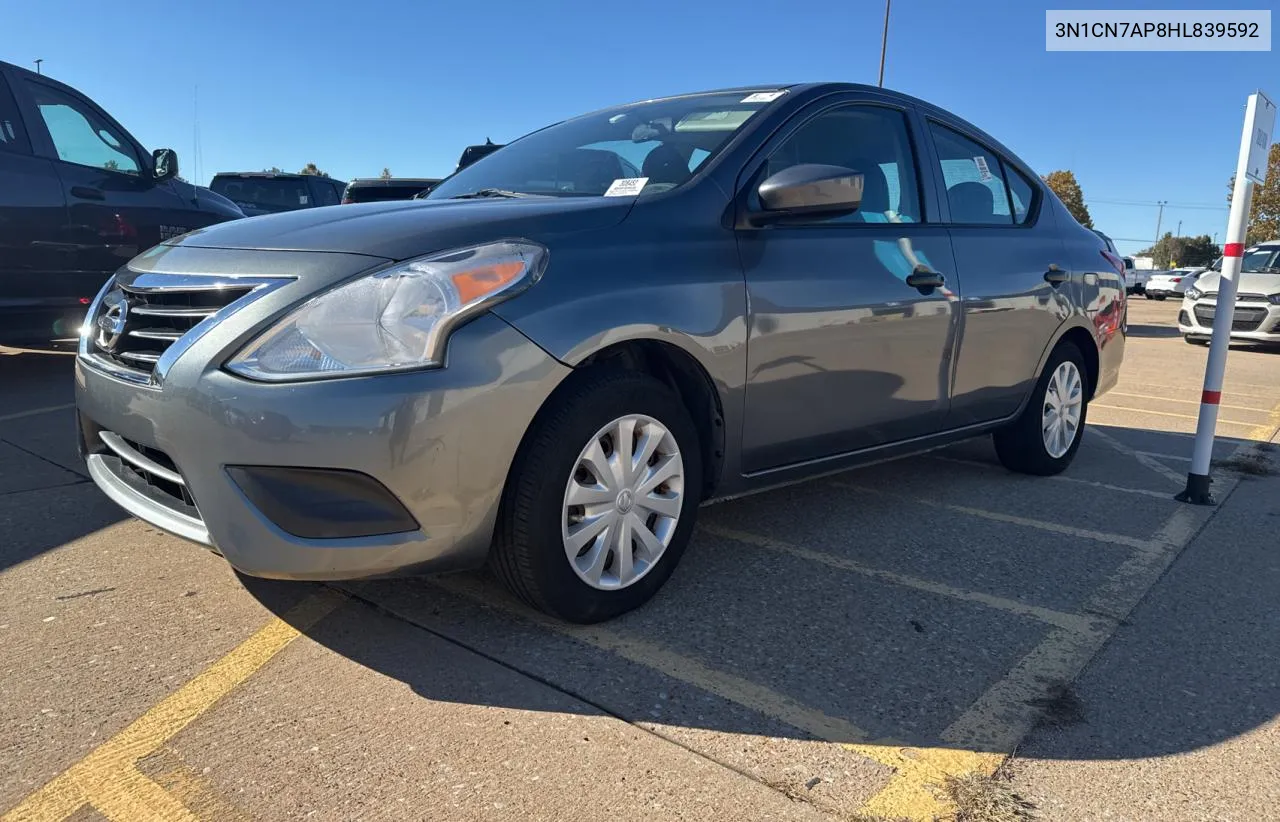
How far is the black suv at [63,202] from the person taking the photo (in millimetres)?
5609

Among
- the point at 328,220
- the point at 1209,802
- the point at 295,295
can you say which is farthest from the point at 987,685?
the point at 328,220

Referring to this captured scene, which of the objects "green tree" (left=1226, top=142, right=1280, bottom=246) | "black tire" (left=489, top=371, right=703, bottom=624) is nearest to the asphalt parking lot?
"black tire" (left=489, top=371, right=703, bottom=624)

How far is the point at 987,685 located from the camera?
2369mm

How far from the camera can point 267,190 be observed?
12055 millimetres

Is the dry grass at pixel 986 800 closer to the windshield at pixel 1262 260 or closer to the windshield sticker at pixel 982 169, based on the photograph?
the windshield sticker at pixel 982 169

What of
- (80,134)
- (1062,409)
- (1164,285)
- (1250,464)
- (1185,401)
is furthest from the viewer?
(1164,285)

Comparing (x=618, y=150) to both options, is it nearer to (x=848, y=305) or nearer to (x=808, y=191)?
(x=808, y=191)

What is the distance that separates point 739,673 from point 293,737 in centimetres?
109

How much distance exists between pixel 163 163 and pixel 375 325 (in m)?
5.32

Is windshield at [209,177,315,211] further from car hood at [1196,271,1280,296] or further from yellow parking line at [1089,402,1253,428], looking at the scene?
car hood at [1196,271,1280,296]

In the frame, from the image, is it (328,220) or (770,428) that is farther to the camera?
(770,428)

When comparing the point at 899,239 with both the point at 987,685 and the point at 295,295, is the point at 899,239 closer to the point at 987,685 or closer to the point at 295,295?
the point at 987,685

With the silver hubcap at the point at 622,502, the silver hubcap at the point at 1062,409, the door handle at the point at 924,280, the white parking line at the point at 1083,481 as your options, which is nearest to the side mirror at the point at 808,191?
the door handle at the point at 924,280

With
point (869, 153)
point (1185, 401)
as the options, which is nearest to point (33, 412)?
point (869, 153)
